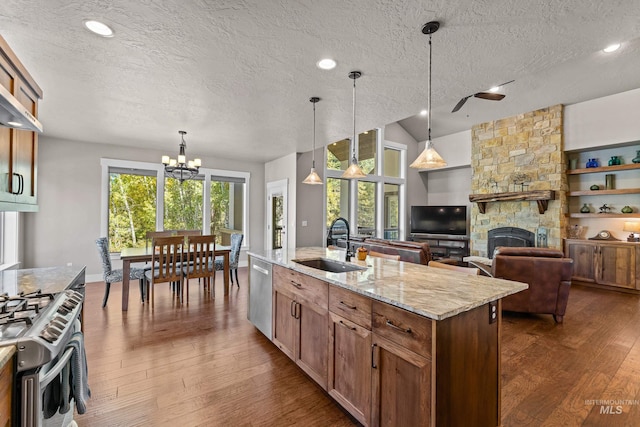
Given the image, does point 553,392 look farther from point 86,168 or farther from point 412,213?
point 86,168

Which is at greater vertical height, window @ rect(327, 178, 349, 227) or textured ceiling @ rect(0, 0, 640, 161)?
textured ceiling @ rect(0, 0, 640, 161)

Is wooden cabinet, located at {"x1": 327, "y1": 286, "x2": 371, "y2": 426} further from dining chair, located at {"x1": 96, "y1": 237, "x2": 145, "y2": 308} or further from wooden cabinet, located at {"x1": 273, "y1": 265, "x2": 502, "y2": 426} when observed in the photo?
dining chair, located at {"x1": 96, "y1": 237, "x2": 145, "y2": 308}

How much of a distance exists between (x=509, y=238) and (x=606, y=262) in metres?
1.61

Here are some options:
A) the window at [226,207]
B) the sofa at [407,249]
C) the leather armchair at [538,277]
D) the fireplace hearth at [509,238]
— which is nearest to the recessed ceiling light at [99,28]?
the sofa at [407,249]

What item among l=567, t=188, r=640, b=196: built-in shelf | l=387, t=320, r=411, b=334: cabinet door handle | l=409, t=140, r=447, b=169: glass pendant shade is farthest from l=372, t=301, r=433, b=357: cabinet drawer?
l=567, t=188, r=640, b=196: built-in shelf

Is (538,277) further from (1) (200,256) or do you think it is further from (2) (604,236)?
(1) (200,256)

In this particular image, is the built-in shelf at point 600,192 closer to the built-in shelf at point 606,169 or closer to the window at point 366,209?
the built-in shelf at point 606,169

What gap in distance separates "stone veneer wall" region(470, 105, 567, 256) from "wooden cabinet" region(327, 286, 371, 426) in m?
5.89

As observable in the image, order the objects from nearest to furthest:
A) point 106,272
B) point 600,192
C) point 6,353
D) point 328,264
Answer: point 6,353 → point 328,264 → point 106,272 → point 600,192

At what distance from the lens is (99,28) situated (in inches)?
80.0

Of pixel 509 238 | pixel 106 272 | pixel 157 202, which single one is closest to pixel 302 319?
pixel 106 272

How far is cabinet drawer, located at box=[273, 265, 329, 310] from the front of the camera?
A: 2.07 metres

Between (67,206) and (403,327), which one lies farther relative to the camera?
(67,206)

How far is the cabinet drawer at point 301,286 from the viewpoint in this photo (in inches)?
81.5
